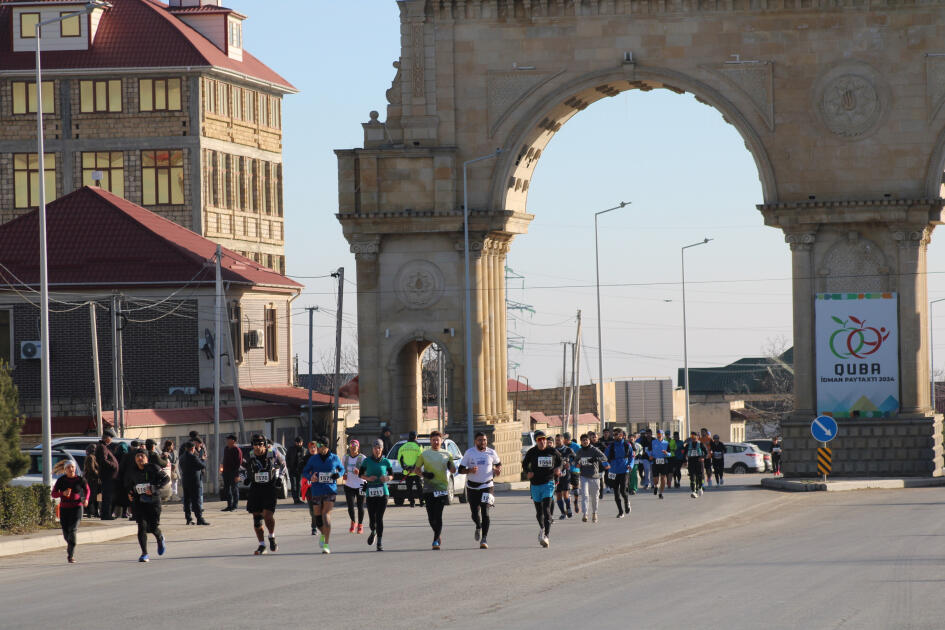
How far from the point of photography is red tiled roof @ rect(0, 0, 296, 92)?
77.3 metres

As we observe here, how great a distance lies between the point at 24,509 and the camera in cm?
2852

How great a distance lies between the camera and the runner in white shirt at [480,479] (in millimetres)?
24766

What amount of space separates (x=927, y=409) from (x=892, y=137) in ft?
23.1

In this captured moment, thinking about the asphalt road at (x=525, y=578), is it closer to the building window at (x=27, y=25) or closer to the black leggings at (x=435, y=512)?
the black leggings at (x=435, y=512)

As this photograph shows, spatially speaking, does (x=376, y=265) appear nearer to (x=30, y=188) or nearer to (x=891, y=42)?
(x=891, y=42)

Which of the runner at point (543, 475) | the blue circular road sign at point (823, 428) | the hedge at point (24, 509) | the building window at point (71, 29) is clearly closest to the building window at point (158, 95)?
the building window at point (71, 29)

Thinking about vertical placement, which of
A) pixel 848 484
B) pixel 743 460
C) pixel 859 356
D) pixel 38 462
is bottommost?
pixel 743 460

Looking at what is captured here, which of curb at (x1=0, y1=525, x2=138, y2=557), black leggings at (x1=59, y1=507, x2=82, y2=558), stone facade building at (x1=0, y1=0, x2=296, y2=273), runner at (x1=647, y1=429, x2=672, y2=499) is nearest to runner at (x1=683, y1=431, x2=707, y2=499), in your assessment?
runner at (x1=647, y1=429, x2=672, y2=499)

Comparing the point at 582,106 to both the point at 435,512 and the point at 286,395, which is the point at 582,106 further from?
the point at 435,512

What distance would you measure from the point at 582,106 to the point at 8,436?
2441 centimetres

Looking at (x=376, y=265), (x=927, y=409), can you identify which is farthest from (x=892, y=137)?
(x=376, y=265)

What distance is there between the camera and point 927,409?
46094 mm

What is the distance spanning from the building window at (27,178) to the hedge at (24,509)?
51.0m

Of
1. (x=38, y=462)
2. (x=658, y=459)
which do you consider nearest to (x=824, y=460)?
(x=658, y=459)
